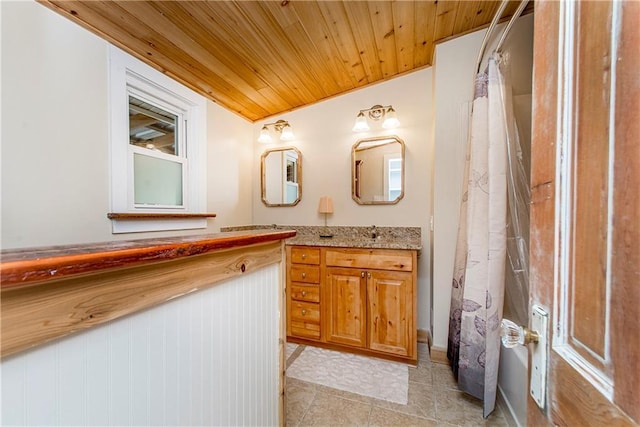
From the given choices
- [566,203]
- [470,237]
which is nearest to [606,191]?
[566,203]

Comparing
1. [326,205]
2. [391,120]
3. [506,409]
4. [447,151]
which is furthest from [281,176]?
[506,409]

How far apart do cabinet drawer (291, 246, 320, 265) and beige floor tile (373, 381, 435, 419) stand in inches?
41.6

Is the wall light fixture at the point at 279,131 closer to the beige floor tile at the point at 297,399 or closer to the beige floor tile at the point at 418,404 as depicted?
the beige floor tile at the point at 297,399

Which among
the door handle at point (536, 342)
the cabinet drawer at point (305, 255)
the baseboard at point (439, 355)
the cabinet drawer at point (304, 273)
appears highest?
the door handle at point (536, 342)

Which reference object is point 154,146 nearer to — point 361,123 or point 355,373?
point 361,123

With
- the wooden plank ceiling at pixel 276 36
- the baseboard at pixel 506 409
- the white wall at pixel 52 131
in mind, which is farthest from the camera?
the wooden plank ceiling at pixel 276 36

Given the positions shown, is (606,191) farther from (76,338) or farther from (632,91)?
(76,338)

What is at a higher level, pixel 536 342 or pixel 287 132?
pixel 287 132

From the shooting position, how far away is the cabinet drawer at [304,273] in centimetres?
217

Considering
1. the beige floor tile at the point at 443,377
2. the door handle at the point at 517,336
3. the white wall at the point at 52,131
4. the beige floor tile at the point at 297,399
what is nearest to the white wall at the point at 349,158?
the beige floor tile at the point at 443,377

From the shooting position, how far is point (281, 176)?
9.52ft

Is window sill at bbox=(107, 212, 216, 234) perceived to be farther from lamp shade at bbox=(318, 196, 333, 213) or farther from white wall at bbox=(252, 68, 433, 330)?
lamp shade at bbox=(318, 196, 333, 213)

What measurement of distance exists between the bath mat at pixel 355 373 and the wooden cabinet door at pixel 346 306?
14cm

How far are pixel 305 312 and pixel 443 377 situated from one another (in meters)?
1.13
